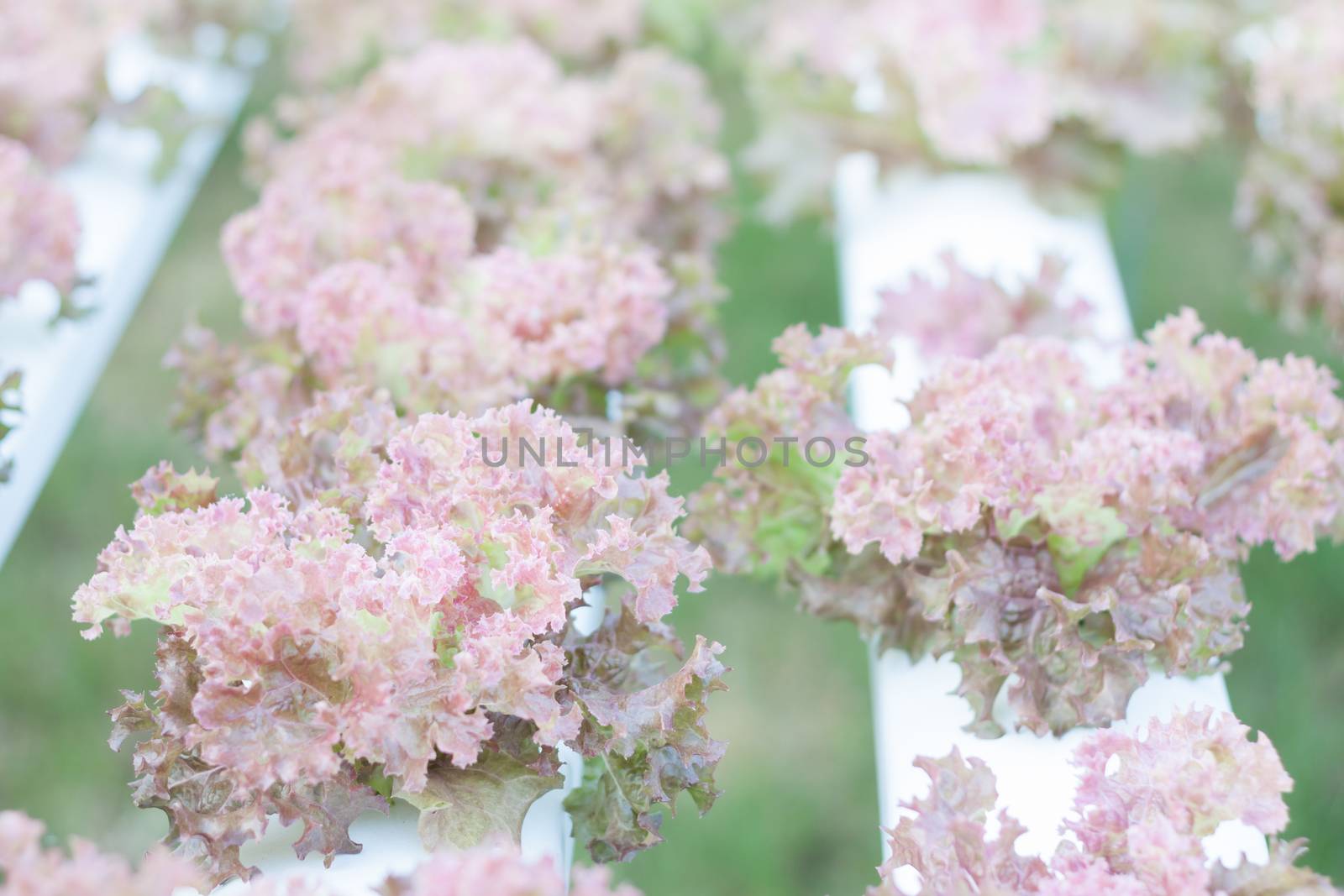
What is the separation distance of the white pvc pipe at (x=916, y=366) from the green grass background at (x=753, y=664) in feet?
0.69

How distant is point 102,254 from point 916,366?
1585mm

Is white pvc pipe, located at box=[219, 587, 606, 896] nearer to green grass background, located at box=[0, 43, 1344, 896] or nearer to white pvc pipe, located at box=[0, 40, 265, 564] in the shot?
white pvc pipe, located at box=[0, 40, 265, 564]

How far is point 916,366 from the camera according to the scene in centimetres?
208

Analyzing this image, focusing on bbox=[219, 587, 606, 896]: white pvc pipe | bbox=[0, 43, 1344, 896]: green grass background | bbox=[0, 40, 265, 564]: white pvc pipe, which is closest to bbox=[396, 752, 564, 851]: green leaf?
bbox=[219, 587, 606, 896]: white pvc pipe

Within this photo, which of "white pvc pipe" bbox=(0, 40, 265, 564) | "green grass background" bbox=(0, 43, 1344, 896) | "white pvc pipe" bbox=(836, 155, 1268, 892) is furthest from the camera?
"green grass background" bbox=(0, 43, 1344, 896)

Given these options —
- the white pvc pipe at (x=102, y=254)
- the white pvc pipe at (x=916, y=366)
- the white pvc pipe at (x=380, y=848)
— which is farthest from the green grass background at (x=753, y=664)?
the white pvc pipe at (x=380, y=848)

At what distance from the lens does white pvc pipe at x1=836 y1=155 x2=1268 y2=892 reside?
1471mm

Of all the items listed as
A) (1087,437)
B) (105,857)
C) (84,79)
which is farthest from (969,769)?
(84,79)

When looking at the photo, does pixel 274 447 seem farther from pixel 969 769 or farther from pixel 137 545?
pixel 969 769

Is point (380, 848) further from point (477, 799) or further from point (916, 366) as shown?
point (916, 366)

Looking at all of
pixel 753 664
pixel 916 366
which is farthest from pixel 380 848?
pixel 753 664

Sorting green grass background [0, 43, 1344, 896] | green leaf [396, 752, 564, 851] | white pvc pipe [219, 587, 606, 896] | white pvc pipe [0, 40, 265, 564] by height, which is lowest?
green grass background [0, 43, 1344, 896]

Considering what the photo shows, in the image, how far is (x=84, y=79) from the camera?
260 cm

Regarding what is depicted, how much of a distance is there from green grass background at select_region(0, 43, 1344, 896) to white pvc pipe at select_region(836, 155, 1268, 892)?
0.69 feet
